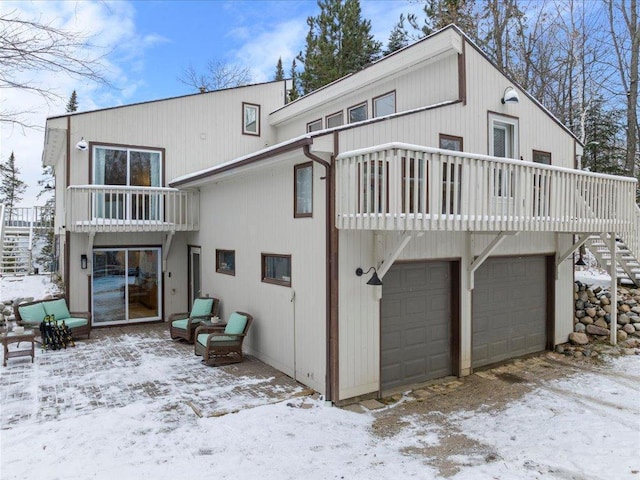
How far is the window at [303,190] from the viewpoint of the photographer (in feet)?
22.2

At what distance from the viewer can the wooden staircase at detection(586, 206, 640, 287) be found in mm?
9820

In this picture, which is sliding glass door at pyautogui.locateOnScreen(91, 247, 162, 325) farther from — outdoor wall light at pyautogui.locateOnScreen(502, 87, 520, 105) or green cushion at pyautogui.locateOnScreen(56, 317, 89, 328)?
outdoor wall light at pyautogui.locateOnScreen(502, 87, 520, 105)

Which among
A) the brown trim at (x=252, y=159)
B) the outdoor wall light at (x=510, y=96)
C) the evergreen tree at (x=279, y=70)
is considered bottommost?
the brown trim at (x=252, y=159)

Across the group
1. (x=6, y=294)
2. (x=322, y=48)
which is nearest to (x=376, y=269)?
(x=6, y=294)

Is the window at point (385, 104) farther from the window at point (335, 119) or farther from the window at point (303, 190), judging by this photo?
the window at point (303, 190)

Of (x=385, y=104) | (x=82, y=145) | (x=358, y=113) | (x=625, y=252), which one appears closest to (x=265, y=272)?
(x=385, y=104)

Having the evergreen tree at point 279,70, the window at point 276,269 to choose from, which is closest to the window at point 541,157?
the window at point 276,269

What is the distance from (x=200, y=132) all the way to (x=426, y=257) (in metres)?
8.12

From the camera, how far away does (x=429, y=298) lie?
24.4 feet

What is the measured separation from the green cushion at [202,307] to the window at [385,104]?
5883 mm

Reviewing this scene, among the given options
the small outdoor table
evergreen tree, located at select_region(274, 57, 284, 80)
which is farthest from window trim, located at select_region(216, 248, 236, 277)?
evergreen tree, located at select_region(274, 57, 284, 80)

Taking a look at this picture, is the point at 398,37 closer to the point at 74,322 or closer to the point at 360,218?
the point at 360,218

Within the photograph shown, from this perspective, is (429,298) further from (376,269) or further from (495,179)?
(495,179)

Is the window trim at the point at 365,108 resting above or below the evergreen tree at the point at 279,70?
below
